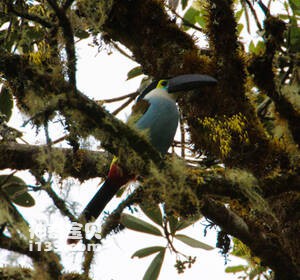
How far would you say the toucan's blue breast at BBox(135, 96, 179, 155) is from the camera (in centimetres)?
341

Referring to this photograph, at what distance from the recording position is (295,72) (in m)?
2.81

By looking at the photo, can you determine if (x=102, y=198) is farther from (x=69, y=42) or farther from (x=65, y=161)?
(x=69, y=42)

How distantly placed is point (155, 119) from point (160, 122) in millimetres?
49

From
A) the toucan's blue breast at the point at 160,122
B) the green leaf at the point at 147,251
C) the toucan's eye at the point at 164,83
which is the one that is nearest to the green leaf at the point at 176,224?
the green leaf at the point at 147,251

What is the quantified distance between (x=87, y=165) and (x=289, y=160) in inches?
40.1

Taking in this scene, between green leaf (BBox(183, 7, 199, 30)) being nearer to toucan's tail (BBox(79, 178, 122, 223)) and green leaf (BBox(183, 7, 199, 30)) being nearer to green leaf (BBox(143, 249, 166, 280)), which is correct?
toucan's tail (BBox(79, 178, 122, 223))

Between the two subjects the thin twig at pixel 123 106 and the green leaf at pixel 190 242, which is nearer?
the green leaf at pixel 190 242

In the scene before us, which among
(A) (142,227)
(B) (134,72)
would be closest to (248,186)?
(A) (142,227)

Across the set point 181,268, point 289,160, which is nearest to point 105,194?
point 181,268

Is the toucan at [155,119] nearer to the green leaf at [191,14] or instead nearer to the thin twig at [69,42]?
the green leaf at [191,14]

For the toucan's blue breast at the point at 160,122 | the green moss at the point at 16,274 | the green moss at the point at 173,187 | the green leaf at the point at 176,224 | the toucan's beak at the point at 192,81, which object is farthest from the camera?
the toucan's blue breast at the point at 160,122

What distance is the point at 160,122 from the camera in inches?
135

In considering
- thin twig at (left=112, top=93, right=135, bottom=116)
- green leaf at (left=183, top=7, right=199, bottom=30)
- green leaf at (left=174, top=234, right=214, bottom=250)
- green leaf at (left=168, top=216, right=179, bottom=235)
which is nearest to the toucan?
thin twig at (left=112, top=93, right=135, bottom=116)

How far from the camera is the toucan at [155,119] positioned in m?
2.83
